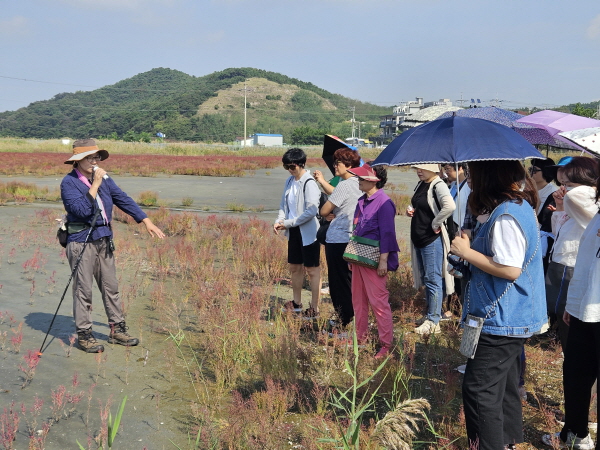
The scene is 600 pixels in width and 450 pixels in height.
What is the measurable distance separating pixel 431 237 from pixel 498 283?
277 centimetres

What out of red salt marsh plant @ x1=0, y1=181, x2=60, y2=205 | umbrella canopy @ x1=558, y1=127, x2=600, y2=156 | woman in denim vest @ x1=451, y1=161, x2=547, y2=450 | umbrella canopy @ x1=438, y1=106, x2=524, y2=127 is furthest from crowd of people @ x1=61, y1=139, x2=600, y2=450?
red salt marsh plant @ x1=0, y1=181, x2=60, y2=205

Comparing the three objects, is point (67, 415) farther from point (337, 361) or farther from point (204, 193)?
point (204, 193)

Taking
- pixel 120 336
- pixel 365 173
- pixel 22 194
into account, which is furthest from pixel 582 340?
pixel 22 194

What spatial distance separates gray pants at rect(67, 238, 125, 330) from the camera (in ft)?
16.2

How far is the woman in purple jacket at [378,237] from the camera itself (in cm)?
471

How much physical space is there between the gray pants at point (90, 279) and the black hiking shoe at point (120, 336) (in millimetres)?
69

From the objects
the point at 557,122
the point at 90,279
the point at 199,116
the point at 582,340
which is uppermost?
the point at 199,116

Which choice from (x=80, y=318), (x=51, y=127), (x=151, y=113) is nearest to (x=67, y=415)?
(x=80, y=318)

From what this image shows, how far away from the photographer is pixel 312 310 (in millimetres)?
5969

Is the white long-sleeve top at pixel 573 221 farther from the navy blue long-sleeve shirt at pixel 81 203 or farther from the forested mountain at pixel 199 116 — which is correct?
the forested mountain at pixel 199 116

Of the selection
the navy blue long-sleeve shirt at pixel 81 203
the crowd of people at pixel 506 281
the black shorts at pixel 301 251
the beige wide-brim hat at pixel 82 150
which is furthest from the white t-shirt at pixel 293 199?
the beige wide-brim hat at pixel 82 150

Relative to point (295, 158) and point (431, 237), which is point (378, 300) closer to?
point (431, 237)

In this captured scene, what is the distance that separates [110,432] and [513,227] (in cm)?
A: 219

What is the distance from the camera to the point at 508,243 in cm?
267
